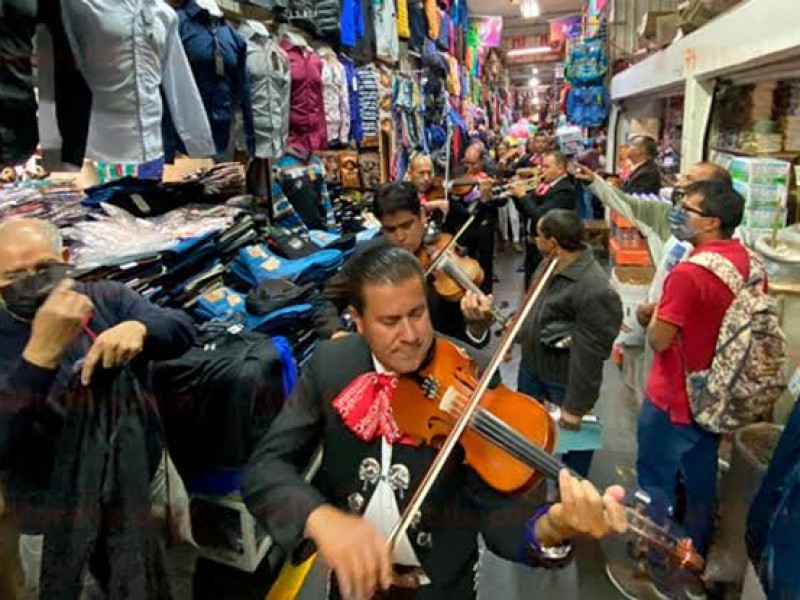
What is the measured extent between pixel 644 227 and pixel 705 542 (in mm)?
2070

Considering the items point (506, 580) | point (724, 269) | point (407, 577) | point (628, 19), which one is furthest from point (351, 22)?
point (407, 577)

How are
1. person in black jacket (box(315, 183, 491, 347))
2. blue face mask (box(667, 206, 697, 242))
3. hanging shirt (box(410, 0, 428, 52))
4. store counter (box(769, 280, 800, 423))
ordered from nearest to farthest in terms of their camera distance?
blue face mask (box(667, 206, 697, 242)) < person in black jacket (box(315, 183, 491, 347)) < store counter (box(769, 280, 800, 423)) < hanging shirt (box(410, 0, 428, 52))

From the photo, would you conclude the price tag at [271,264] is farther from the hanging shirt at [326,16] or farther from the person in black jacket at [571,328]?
the hanging shirt at [326,16]

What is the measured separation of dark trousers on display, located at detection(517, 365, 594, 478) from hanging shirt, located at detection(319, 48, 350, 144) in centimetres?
209

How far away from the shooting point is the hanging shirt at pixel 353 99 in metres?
4.28

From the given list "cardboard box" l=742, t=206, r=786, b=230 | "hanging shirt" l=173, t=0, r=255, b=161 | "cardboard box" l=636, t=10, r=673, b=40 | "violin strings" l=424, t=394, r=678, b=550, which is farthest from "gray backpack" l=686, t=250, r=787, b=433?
"cardboard box" l=636, t=10, r=673, b=40

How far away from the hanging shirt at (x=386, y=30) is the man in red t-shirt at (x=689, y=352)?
3726 millimetres

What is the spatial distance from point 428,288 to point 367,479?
1.29m

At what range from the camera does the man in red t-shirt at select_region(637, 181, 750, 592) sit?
207cm

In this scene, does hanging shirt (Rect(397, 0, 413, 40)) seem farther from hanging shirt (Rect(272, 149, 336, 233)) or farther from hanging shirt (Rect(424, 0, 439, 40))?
hanging shirt (Rect(272, 149, 336, 233))

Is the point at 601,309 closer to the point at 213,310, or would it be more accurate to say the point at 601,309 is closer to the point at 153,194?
the point at 213,310

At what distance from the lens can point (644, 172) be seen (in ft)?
15.2

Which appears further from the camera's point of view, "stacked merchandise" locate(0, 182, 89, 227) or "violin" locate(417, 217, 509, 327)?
"violin" locate(417, 217, 509, 327)

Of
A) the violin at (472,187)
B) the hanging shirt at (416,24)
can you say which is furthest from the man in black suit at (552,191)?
the hanging shirt at (416,24)
